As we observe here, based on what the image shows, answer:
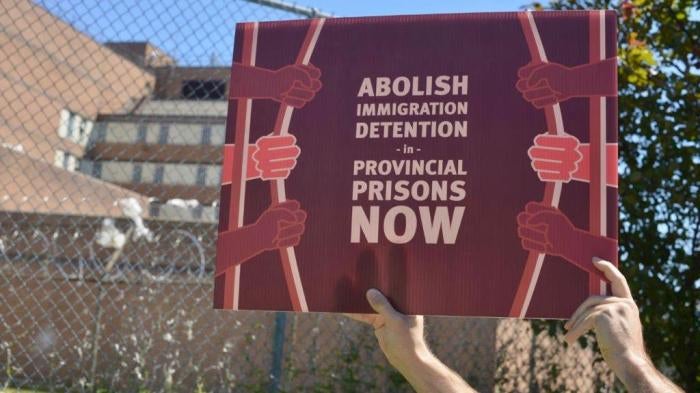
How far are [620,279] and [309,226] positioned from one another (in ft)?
2.04

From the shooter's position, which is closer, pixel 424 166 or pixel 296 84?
pixel 424 166

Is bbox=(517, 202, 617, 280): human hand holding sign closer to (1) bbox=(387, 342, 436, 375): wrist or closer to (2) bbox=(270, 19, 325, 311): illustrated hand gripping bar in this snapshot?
(1) bbox=(387, 342, 436, 375): wrist

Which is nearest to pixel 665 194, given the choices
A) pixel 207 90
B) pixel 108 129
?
pixel 207 90

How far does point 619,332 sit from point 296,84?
32.9 inches

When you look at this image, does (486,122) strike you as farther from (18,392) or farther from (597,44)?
(18,392)

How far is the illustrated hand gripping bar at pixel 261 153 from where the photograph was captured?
5.77ft

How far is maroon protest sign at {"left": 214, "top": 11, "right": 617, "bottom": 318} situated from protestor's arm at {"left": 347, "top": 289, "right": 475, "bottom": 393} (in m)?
0.10

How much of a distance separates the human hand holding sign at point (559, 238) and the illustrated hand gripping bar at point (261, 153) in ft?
1.50

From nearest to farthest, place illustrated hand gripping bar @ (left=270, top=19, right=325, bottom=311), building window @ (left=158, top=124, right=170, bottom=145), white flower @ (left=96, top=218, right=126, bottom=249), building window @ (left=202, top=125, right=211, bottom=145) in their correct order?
illustrated hand gripping bar @ (left=270, top=19, right=325, bottom=311), building window @ (left=158, top=124, right=170, bottom=145), white flower @ (left=96, top=218, right=126, bottom=249), building window @ (left=202, top=125, right=211, bottom=145)

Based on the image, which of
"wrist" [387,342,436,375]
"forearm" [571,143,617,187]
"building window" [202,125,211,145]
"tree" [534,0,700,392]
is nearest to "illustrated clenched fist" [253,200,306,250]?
"wrist" [387,342,436,375]

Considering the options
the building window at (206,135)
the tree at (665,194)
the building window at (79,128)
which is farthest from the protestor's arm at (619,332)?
the building window at (206,135)

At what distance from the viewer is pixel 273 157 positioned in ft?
5.95

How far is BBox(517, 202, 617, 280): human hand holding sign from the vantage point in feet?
5.32

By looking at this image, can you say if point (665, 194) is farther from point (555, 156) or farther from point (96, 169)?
point (96, 169)
